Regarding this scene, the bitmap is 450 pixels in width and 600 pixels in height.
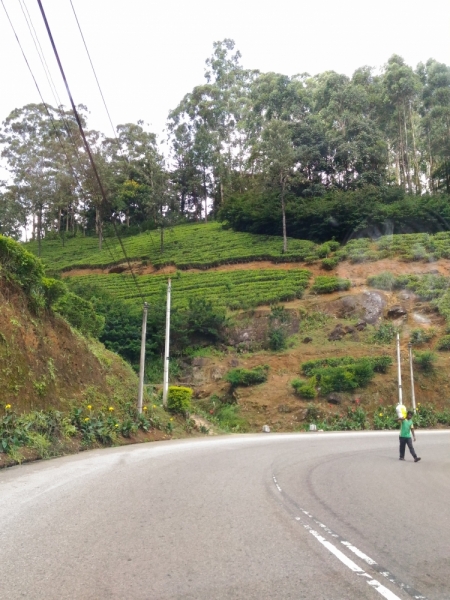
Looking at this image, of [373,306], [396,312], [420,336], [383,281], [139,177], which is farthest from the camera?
[139,177]

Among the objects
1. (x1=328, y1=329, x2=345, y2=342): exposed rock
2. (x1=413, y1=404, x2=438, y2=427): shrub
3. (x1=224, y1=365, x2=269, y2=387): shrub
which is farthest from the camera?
(x1=328, y1=329, x2=345, y2=342): exposed rock

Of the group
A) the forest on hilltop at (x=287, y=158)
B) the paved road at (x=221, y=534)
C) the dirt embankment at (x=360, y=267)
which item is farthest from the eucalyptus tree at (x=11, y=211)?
the paved road at (x=221, y=534)

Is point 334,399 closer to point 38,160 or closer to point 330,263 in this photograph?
point 330,263

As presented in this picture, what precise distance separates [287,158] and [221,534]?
61670 millimetres

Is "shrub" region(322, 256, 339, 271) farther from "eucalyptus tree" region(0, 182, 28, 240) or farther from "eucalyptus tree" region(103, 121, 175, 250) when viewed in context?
"eucalyptus tree" region(0, 182, 28, 240)

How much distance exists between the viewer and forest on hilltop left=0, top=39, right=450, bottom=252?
217ft

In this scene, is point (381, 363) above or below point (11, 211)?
below

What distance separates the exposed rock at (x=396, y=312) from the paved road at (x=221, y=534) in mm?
36980

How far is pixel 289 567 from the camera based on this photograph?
214 inches

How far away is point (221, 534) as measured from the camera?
6.74 meters

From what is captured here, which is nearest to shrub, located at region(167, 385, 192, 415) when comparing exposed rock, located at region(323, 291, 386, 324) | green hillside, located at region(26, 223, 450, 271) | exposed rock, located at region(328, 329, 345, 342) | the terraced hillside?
the terraced hillside

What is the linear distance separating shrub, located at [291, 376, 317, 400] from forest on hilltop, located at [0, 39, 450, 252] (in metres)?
27.4

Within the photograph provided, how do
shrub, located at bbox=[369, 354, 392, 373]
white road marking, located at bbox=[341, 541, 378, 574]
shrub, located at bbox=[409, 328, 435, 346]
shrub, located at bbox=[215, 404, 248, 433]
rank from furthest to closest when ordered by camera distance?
shrub, located at bbox=[409, 328, 435, 346]
shrub, located at bbox=[369, 354, 392, 373]
shrub, located at bbox=[215, 404, 248, 433]
white road marking, located at bbox=[341, 541, 378, 574]

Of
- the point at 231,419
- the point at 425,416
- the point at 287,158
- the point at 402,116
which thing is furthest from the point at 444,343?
the point at 402,116
